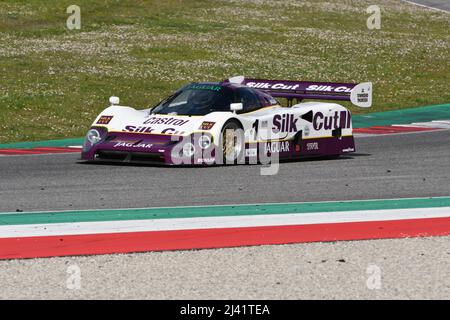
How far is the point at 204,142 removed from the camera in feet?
45.7

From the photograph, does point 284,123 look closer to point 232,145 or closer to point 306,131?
point 306,131

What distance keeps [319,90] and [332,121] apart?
0.65 metres

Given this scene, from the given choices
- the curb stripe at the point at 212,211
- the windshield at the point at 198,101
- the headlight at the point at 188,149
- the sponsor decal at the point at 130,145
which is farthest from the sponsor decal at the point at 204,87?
the curb stripe at the point at 212,211

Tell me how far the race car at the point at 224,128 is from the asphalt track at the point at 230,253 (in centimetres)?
25

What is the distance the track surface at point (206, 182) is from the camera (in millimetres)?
11477

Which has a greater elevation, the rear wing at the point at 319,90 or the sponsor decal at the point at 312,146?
the rear wing at the point at 319,90

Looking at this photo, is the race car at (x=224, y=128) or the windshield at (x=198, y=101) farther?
the windshield at (x=198, y=101)

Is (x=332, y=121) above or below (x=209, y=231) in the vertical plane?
above

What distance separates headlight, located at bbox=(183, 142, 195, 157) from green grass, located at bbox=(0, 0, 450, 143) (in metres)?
5.70

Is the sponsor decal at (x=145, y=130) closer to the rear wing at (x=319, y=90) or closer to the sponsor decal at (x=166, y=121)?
the sponsor decal at (x=166, y=121)

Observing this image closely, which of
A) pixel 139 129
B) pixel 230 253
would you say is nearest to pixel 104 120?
pixel 139 129

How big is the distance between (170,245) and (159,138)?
187 inches

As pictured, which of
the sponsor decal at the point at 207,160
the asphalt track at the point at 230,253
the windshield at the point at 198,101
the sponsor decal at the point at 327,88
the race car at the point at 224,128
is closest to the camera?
the asphalt track at the point at 230,253

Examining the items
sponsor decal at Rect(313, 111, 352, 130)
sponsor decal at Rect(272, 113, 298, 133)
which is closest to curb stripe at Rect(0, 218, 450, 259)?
sponsor decal at Rect(272, 113, 298, 133)
